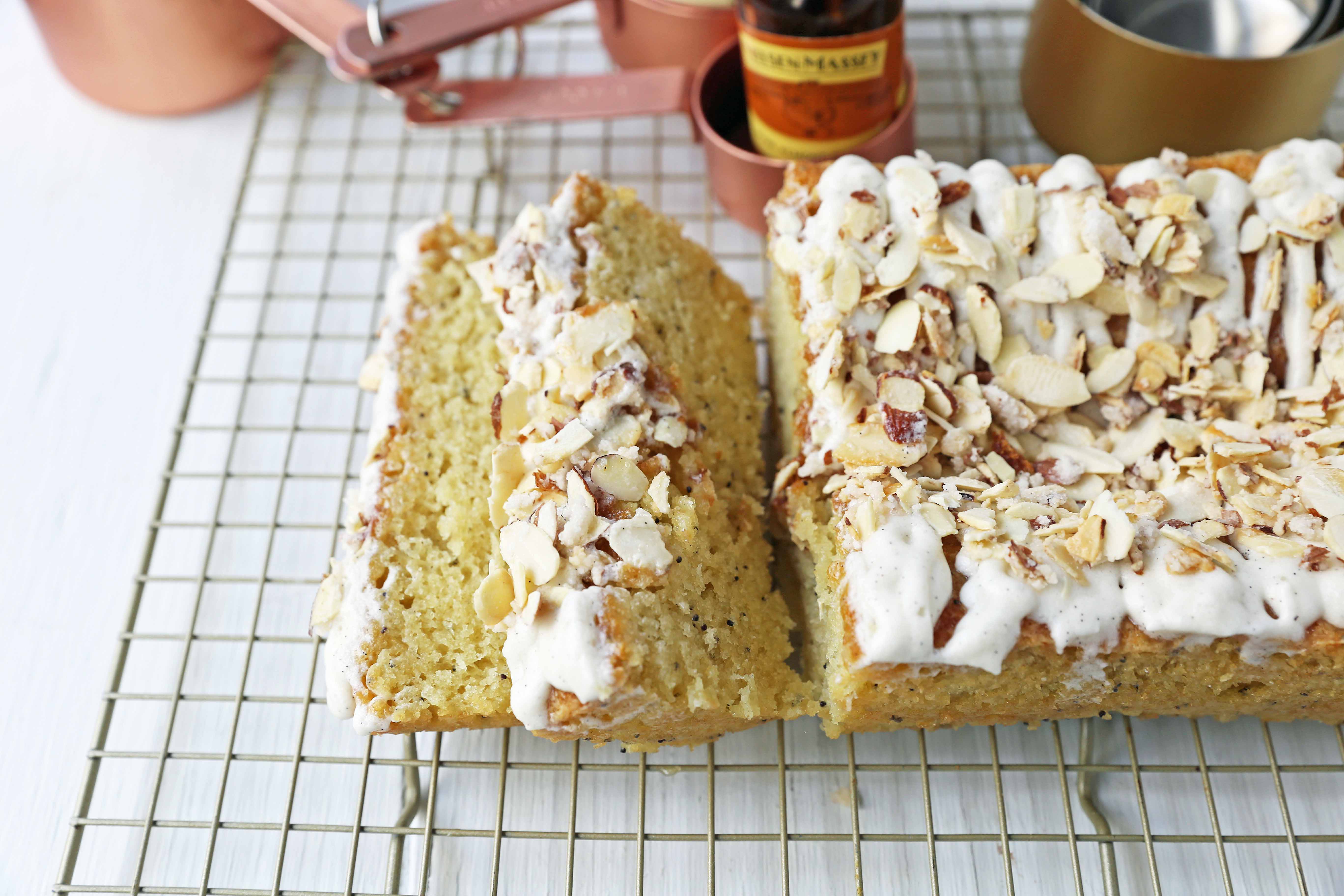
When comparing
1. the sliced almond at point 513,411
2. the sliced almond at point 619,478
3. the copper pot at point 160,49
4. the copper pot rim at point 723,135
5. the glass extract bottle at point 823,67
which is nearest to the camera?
the sliced almond at point 619,478

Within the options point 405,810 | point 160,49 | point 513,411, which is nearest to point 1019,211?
point 513,411

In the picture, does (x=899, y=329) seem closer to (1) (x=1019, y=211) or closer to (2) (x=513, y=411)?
(1) (x=1019, y=211)

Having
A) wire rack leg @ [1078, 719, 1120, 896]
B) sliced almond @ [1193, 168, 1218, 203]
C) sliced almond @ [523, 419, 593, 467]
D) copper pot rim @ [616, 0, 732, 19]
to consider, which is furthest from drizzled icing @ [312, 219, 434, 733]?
sliced almond @ [1193, 168, 1218, 203]

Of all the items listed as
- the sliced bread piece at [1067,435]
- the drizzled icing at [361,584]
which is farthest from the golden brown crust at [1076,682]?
the drizzled icing at [361,584]

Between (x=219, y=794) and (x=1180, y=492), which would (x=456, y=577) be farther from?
(x=1180, y=492)

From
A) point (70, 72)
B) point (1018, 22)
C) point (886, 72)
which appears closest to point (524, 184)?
point (886, 72)

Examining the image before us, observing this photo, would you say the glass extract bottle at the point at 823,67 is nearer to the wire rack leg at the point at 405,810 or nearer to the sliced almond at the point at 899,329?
the sliced almond at the point at 899,329

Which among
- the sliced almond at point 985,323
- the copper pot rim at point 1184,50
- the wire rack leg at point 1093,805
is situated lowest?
the wire rack leg at point 1093,805
